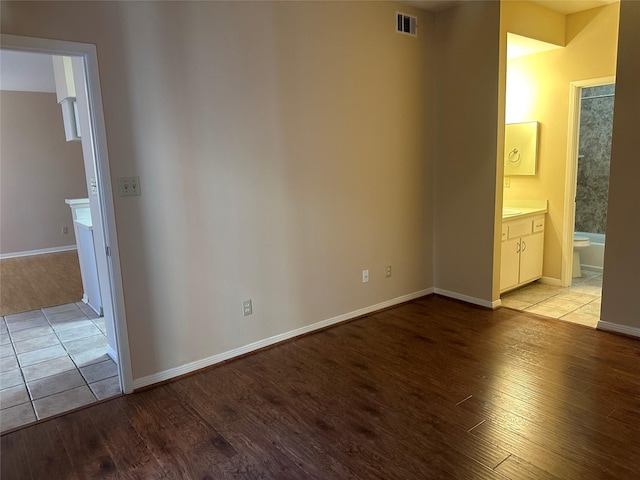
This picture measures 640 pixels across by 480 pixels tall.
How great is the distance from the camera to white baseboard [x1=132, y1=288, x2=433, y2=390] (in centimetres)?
296

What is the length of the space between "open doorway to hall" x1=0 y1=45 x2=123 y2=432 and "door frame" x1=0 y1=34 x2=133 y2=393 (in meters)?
0.07

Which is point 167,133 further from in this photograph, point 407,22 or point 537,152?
point 537,152

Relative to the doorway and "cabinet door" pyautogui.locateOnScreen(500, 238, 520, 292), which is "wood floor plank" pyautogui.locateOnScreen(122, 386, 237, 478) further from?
"cabinet door" pyautogui.locateOnScreen(500, 238, 520, 292)

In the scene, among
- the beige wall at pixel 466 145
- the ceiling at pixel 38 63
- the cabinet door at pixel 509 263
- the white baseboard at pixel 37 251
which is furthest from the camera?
the white baseboard at pixel 37 251

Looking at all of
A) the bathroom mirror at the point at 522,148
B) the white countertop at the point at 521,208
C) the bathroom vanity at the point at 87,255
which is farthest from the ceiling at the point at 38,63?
the white countertop at the point at 521,208

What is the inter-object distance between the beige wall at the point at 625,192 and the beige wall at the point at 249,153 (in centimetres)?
160

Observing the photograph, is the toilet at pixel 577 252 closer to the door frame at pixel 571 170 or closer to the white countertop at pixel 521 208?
the door frame at pixel 571 170

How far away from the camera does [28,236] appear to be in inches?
295

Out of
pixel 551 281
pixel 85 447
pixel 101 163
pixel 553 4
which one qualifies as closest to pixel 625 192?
pixel 551 281

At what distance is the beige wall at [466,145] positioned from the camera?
3900 millimetres

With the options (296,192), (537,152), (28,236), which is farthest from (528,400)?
(28,236)

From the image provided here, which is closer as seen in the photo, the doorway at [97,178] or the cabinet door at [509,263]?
the doorway at [97,178]

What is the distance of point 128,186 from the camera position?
272 centimetres

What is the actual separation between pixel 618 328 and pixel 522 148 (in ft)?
7.20
